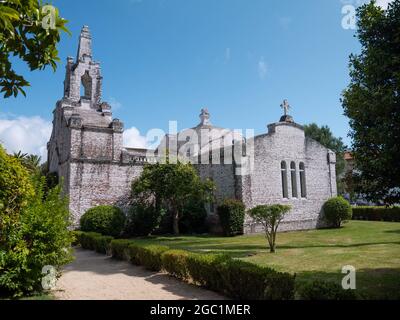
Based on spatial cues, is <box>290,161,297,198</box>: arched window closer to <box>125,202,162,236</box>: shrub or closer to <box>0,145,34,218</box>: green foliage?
<box>125,202,162,236</box>: shrub

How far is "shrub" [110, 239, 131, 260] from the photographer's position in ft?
46.1

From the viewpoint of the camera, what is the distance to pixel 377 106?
758cm

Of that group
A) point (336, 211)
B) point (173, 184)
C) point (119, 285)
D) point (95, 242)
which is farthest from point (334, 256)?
point (336, 211)

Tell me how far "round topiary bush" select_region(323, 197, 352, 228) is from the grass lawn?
5069mm

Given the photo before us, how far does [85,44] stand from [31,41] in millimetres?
27896

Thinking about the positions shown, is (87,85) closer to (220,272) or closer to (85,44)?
(85,44)

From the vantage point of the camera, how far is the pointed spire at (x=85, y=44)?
2898 cm

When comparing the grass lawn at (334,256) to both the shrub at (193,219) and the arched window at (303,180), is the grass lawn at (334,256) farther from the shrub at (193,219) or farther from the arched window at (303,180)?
the arched window at (303,180)

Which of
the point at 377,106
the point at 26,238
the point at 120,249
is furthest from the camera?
the point at 120,249

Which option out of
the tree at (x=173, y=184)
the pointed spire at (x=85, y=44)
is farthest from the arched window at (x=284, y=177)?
the pointed spire at (x=85, y=44)

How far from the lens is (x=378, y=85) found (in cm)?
784

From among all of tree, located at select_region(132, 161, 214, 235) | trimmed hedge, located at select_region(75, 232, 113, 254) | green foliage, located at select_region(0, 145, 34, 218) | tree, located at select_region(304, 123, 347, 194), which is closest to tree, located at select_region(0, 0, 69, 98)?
green foliage, located at select_region(0, 145, 34, 218)

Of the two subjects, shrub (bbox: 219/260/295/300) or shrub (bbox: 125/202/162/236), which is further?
shrub (bbox: 125/202/162/236)

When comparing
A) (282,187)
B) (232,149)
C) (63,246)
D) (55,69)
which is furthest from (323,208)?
(55,69)
